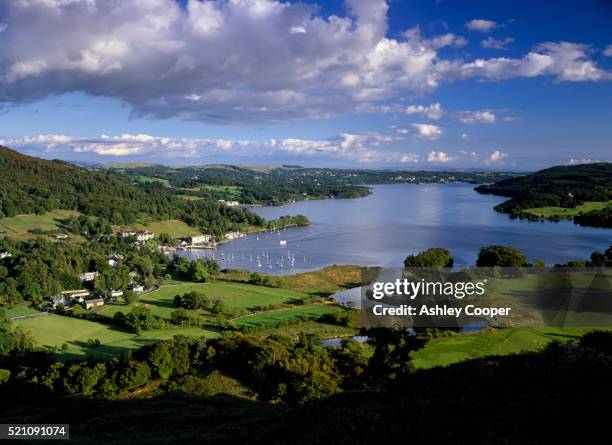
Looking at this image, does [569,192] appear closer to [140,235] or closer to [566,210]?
[566,210]

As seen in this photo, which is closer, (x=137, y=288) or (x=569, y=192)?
(x=137, y=288)

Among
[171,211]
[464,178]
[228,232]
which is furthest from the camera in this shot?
[464,178]

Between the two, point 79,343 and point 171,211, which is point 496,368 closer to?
point 79,343

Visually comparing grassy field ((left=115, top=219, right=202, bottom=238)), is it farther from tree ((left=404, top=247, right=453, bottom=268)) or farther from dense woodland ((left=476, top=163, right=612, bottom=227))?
dense woodland ((left=476, top=163, right=612, bottom=227))

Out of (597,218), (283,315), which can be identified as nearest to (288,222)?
(597,218)

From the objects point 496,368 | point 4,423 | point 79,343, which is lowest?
point 79,343

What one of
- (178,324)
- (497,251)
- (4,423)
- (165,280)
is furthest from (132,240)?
(4,423)

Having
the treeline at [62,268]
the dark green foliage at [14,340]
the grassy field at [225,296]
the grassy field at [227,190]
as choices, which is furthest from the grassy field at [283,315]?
the grassy field at [227,190]
